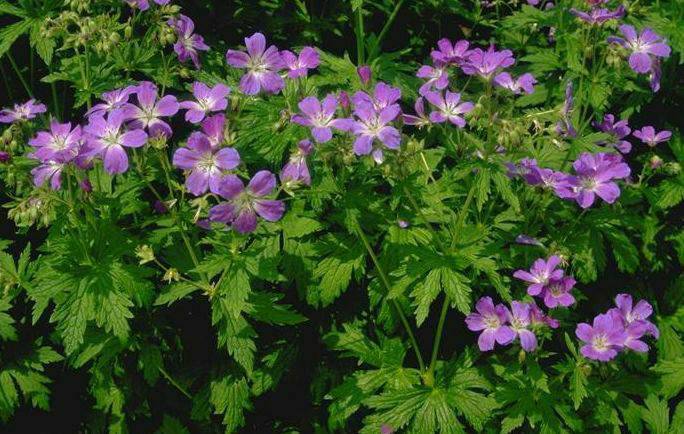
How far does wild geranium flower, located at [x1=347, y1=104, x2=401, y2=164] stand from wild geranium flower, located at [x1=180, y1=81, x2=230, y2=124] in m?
0.54

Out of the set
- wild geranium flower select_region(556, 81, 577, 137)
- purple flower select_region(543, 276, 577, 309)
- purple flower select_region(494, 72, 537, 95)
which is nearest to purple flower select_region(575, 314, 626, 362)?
purple flower select_region(543, 276, 577, 309)

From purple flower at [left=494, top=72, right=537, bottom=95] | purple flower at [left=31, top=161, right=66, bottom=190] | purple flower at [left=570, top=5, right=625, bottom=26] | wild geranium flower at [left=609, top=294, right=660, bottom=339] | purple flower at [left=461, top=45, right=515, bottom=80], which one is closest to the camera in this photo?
purple flower at [left=31, top=161, right=66, bottom=190]

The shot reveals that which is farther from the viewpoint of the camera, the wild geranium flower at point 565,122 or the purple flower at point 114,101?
the wild geranium flower at point 565,122

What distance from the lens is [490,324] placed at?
9.92 feet

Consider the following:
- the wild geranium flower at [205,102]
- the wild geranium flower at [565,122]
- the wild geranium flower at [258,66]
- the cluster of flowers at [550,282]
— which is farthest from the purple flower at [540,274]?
the wild geranium flower at [205,102]

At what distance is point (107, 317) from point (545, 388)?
192 cm

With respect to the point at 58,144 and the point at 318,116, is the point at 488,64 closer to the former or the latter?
the point at 318,116

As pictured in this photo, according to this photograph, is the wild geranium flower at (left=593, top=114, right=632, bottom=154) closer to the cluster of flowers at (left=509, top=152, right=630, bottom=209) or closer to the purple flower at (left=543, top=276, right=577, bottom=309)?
the cluster of flowers at (left=509, top=152, right=630, bottom=209)

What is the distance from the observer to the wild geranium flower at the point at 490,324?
2.91 m

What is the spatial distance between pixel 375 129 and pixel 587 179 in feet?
3.85

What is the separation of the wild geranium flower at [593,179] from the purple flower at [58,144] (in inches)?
81.6

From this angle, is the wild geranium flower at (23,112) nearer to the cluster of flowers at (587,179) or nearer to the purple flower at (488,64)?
the purple flower at (488,64)

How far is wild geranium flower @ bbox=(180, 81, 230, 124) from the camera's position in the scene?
2666mm

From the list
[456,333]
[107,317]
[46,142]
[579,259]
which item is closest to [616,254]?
[579,259]
